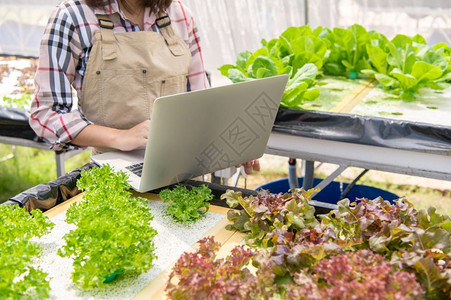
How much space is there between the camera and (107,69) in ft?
6.05

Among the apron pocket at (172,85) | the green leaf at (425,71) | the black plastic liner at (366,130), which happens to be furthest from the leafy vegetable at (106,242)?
the green leaf at (425,71)

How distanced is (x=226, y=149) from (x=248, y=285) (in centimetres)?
61

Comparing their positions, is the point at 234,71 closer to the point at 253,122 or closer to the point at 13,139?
the point at 253,122

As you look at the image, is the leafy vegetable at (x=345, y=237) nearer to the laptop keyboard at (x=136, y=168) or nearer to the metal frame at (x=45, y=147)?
the laptop keyboard at (x=136, y=168)

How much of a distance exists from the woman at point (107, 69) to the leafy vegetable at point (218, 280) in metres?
0.69

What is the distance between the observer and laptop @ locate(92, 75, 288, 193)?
1.25 m

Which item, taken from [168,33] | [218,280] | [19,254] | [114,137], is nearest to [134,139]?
[114,137]

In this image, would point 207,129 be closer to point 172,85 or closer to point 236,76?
point 172,85

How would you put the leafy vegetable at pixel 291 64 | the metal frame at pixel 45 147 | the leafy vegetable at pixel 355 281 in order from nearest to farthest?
the leafy vegetable at pixel 355 281
the leafy vegetable at pixel 291 64
the metal frame at pixel 45 147

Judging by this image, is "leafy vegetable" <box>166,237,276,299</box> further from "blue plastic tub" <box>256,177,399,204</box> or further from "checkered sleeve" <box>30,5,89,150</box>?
"blue plastic tub" <box>256,177,399,204</box>

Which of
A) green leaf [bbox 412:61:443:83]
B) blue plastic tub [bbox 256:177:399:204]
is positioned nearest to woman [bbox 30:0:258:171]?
blue plastic tub [bbox 256:177:399:204]

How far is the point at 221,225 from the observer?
1346 mm

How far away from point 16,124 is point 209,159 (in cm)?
175

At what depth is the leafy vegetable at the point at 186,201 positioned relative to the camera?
1.34 m
